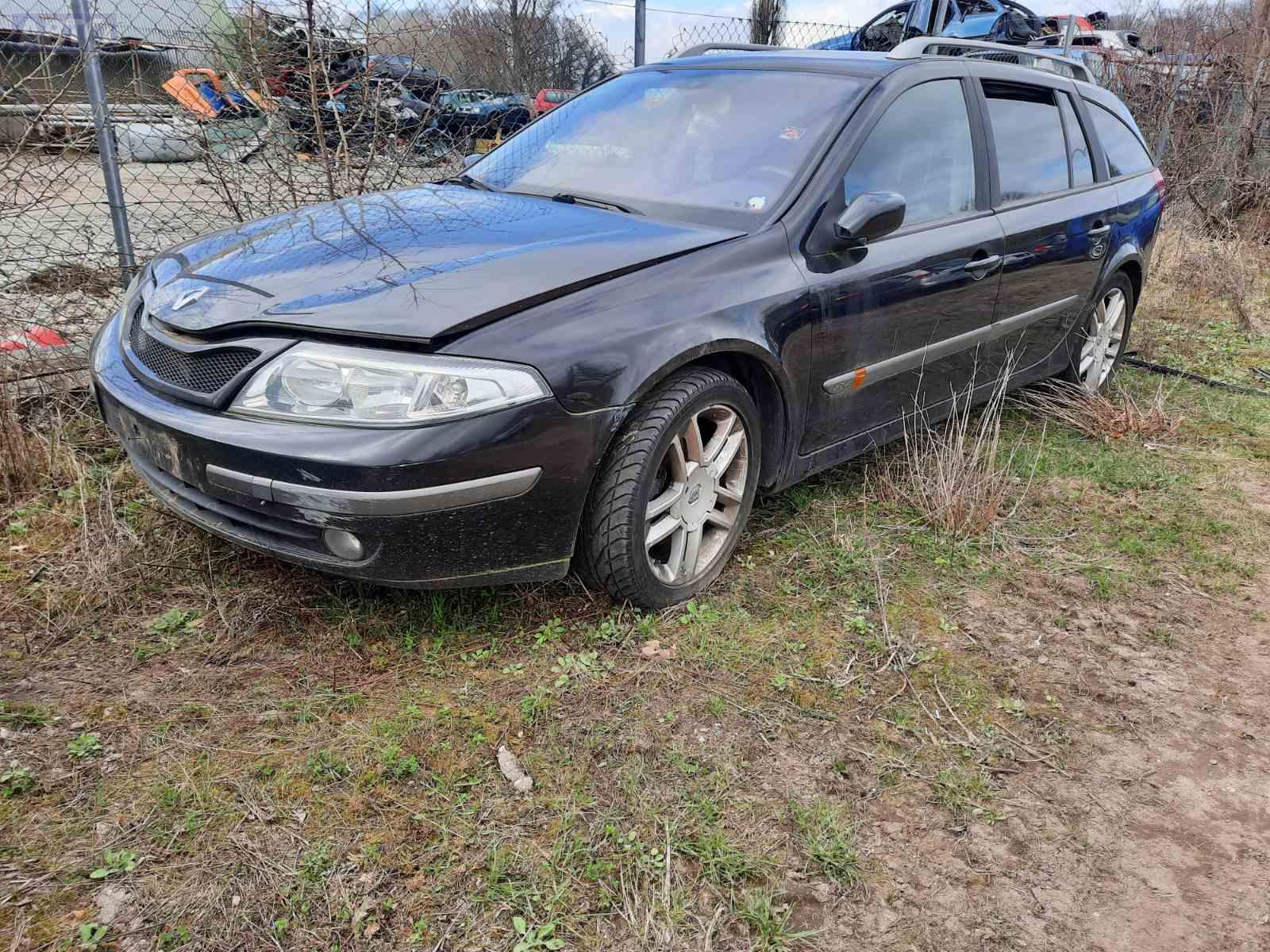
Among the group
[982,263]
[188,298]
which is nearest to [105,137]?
[188,298]

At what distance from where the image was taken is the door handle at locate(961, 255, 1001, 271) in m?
3.51

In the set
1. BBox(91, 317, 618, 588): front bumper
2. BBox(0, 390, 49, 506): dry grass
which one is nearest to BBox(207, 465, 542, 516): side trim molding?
BBox(91, 317, 618, 588): front bumper

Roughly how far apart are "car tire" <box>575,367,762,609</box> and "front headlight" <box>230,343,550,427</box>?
392mm

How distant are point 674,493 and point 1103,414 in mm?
2774

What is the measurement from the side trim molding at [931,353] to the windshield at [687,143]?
65cm

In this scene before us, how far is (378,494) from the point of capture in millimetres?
2154

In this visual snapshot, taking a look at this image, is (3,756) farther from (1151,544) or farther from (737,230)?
(1151,544)

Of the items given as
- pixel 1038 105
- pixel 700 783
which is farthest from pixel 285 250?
pixel 1038 105

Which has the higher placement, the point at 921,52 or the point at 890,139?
the point at 921,52

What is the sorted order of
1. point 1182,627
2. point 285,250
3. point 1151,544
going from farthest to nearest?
point 1151,544 < point 1182,627 < point 285,250

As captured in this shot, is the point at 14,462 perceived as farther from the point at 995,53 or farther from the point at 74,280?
the point at 995,53

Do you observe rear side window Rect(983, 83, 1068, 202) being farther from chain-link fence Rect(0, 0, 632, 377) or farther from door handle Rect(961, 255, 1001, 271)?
chain-link fence Rect(0, 0, 632, 377)

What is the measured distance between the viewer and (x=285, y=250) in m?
2.69

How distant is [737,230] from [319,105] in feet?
8.89
